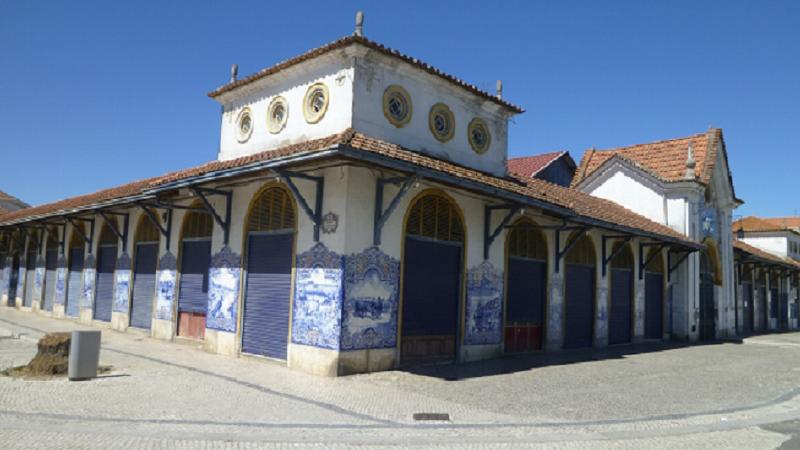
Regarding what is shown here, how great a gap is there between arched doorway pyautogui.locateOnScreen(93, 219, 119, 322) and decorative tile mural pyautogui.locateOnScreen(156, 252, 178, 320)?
3.50 meters

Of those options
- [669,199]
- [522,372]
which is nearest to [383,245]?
[522,372]

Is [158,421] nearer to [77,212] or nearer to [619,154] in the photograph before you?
[77,212]

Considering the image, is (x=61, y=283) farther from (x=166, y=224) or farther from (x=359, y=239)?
(x=359, y=239)

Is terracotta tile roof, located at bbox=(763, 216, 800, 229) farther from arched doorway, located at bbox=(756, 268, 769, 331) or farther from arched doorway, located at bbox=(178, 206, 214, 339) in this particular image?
arched doorway, located at bbox=(178, 206, 214, 339)

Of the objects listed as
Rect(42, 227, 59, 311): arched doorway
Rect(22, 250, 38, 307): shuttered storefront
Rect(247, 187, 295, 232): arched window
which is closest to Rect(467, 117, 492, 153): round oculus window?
Rect(247, 187, 295, 232): arched window

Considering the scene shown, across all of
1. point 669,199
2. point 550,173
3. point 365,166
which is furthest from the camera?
point 550,173

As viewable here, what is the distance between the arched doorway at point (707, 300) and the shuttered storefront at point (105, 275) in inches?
878

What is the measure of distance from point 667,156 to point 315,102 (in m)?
18.1

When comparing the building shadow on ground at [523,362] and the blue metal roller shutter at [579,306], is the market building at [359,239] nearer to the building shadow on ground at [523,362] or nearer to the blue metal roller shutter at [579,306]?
the blue metal roller shutter at [579,306]

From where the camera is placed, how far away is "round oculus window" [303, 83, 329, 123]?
12617mm

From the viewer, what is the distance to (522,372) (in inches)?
482

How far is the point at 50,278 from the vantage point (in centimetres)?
2366

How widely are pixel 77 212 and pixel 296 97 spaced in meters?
10.2

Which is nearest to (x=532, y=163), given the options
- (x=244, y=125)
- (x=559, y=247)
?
(x=559, y=247)
